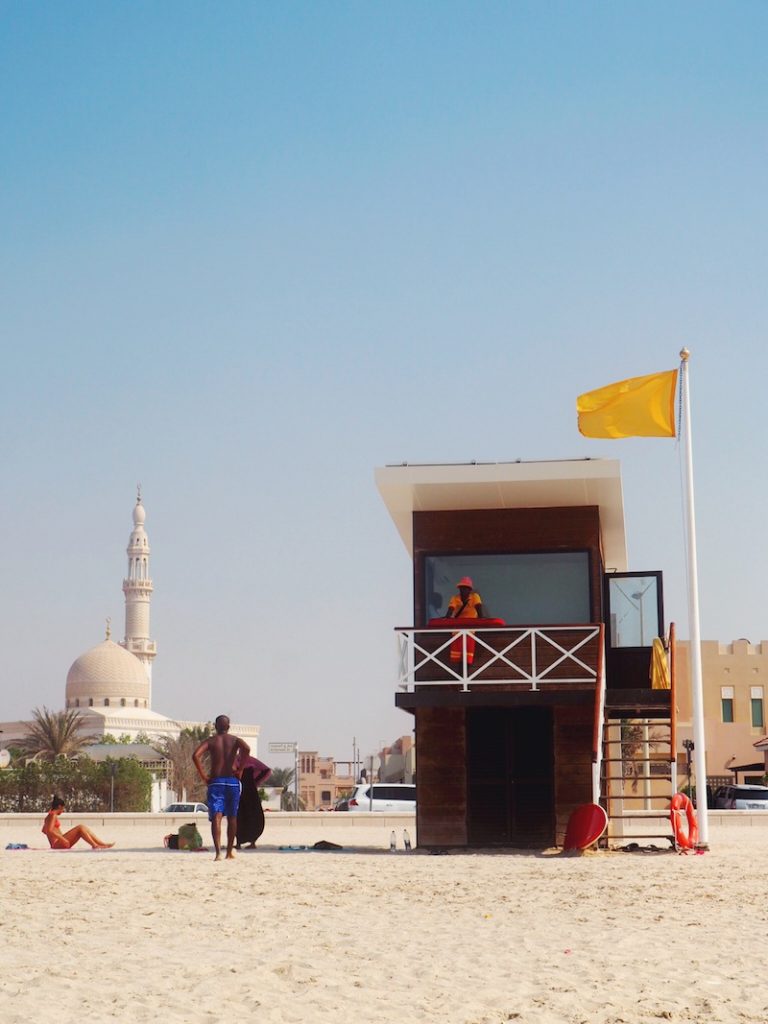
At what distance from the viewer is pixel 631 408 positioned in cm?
2000

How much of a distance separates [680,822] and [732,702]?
A: 5655 centimetres

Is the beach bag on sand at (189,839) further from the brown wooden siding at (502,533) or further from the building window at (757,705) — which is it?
the building window at (757,705)

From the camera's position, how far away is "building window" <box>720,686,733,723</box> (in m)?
72.6

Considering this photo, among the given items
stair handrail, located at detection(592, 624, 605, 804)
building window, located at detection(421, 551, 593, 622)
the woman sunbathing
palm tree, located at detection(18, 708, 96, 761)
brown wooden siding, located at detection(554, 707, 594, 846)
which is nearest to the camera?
stair handrail, located at detection(592, 624, 605, 804)

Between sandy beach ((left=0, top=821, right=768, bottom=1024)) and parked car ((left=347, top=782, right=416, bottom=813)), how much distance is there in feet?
93.6

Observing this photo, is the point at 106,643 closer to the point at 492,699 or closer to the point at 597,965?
the point at 492,699

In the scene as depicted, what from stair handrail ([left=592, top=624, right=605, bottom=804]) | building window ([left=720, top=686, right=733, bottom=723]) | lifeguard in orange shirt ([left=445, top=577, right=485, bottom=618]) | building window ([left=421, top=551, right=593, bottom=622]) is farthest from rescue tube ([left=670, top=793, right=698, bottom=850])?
building window ([left=720, top=686, right=733, bottom=723])

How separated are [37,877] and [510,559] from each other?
29.2 feet

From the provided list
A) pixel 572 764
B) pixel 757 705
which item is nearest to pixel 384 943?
pixel 572 764

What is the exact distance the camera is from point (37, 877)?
14.3m

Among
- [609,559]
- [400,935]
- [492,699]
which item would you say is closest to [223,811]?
[492,699]

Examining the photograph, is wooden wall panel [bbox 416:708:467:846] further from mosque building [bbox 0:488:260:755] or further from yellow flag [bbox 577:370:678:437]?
mosque building [bbox 0:488:260:755]

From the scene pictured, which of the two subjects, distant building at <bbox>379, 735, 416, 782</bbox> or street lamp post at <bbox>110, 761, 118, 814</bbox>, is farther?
distant building at <bbox>379, 735, 416, 782</bbox>

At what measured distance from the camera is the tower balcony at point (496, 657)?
1927cm
